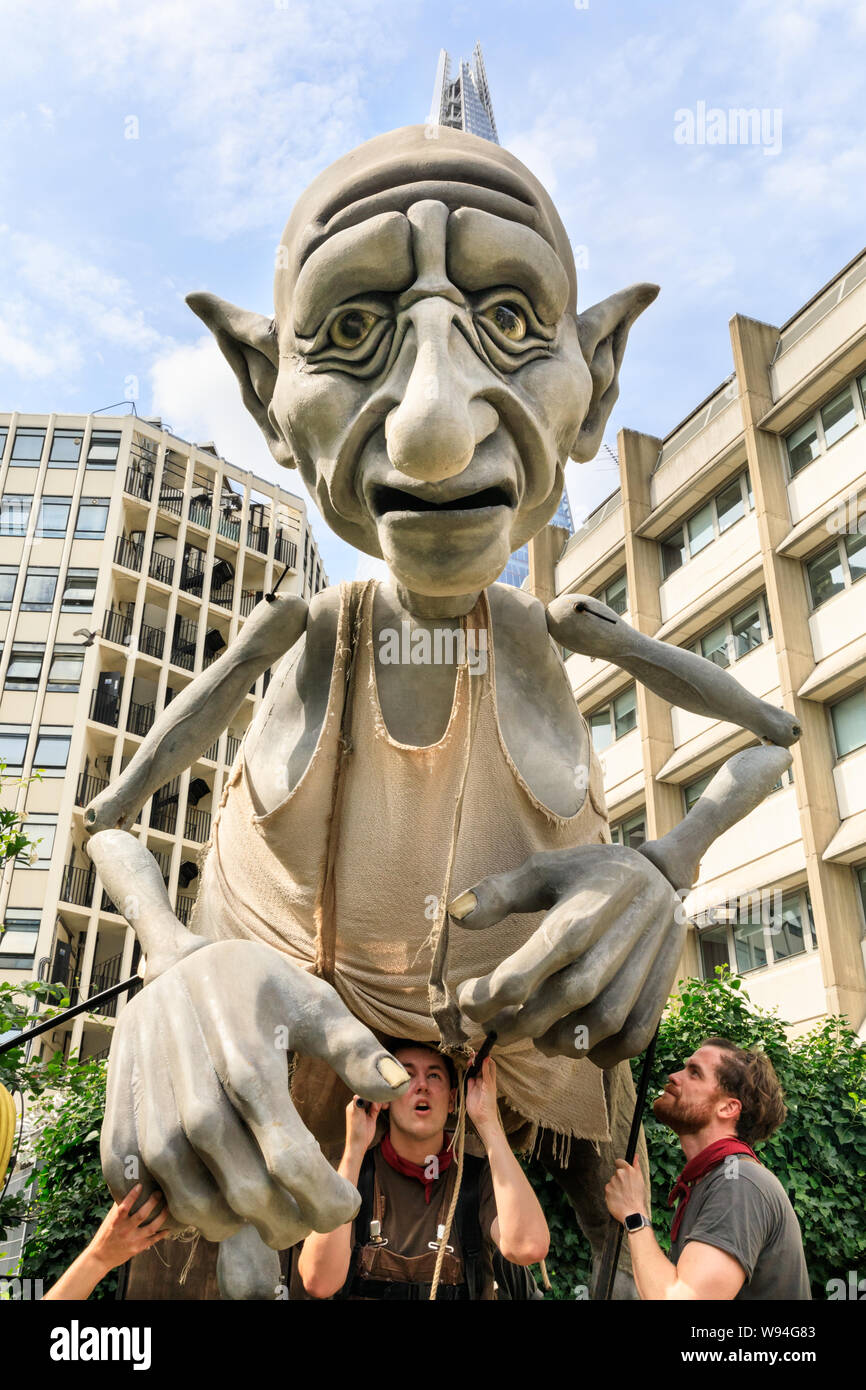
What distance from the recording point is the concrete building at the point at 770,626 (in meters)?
14.8

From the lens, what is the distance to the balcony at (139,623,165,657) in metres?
28.9

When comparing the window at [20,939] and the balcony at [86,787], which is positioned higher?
the balcony at [86,787]

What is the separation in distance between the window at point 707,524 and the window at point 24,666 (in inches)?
611

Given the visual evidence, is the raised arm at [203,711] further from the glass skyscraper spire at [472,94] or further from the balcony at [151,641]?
the glass skyscraper spire at [472,94]

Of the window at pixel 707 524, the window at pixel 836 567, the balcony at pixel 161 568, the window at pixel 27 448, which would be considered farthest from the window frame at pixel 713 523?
the window at pixel 27 448

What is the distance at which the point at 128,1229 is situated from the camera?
5.56 feet

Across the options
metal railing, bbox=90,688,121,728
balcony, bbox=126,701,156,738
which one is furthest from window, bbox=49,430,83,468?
balcony, bbox=126,701,156,738

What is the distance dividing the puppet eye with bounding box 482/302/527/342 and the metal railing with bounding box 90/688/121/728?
2645 cm

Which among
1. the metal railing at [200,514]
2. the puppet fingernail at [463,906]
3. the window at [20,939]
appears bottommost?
the puppet fingernail at [463,906]

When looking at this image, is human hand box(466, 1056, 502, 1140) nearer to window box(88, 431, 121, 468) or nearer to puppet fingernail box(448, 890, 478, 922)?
puppet fingernail box(448, 890, 478, 922)

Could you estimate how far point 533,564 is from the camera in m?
22.3

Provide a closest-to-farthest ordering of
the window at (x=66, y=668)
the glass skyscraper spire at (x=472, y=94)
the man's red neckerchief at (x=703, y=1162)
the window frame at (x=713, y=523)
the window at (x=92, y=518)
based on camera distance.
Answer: the man's red neckerchief at (x=703, y=1162) < the window frame at (x=713, y=523) < the window at (x=66, y=668) < the window at (x=92, y=518) < the glass skyscraper spire at (x=472, y=94)
